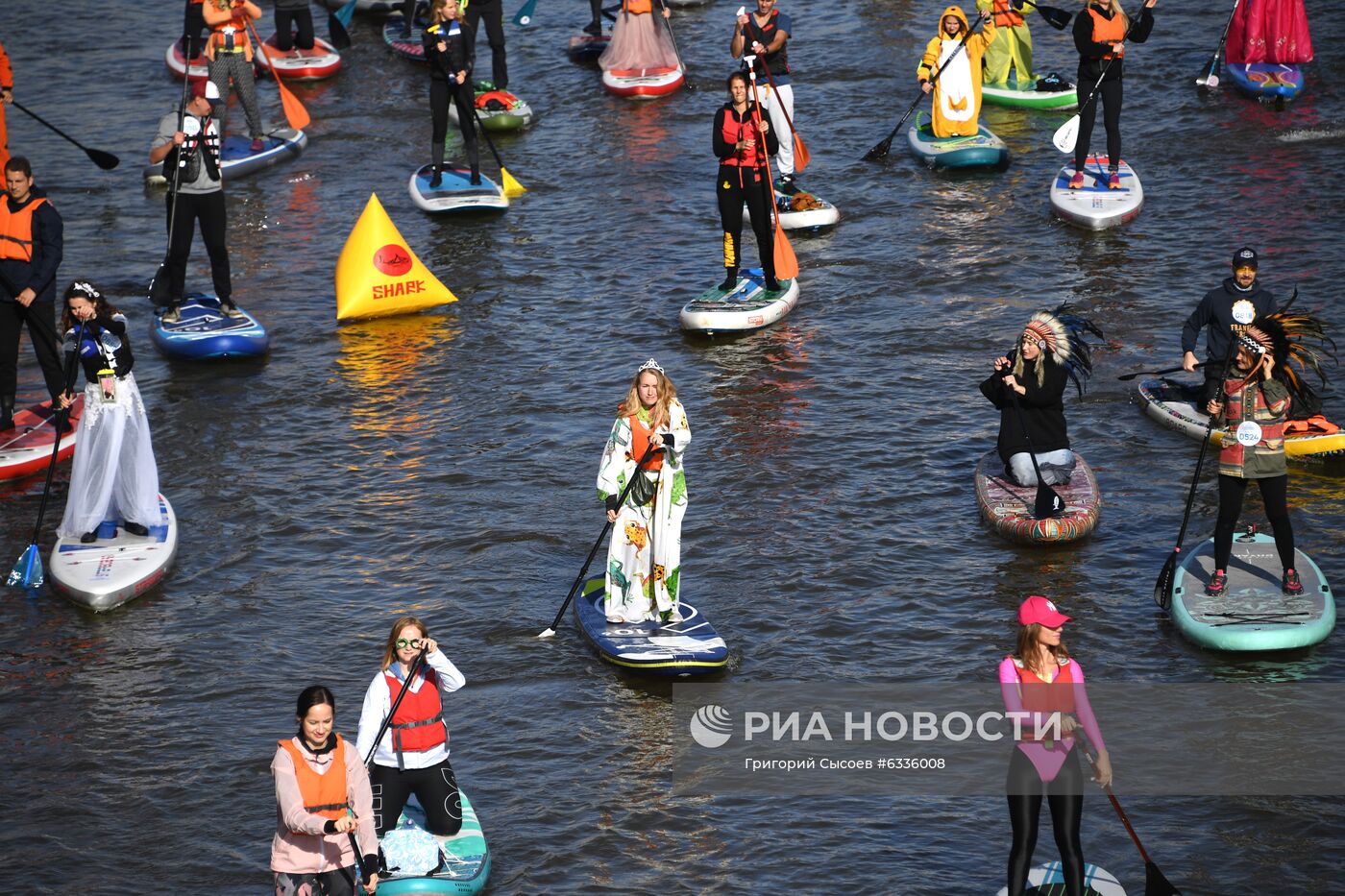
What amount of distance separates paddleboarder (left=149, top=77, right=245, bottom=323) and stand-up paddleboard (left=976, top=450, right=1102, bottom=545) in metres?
7.96

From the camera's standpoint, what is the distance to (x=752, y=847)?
9.52 m

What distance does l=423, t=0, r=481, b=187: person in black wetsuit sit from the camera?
20016 millimetres

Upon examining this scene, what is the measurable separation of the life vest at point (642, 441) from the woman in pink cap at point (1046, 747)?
11.2ft

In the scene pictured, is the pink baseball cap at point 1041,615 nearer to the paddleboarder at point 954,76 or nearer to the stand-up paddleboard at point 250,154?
the paddleboarder at point 954,76

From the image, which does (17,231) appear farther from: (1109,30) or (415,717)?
(1109,30)

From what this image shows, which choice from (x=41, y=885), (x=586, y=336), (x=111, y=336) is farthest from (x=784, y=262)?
(x=41, y=885)

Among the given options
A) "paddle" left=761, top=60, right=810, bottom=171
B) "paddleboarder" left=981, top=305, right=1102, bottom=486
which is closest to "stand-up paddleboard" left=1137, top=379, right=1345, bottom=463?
"paddleboarder" left=981, top=305, right=1102, bottom=486

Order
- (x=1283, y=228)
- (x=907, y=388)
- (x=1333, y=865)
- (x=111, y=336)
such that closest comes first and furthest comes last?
(x=1333, y=865) < (x=111, y=336) < (x=907, y=388) < (x=1283, y=228)

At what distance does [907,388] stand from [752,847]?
7.23m

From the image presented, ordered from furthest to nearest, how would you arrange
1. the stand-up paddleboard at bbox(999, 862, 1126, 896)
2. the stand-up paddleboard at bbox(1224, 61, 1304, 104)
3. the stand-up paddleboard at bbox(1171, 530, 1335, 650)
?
1. the stand-up paddleboard at bbox(1224, 61, 1304, 104)
2. the stand-up paddleboard at bbox(1171, 530, 1335, 650)
3. the stand-up paddleboard at bbox(999, 862, 1126, 896)

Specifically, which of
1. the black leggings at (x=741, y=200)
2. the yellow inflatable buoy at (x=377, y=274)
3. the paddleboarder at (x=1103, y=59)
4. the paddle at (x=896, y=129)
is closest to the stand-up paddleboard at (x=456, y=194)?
the yellow inflatable buoy at (x=377, y=274)

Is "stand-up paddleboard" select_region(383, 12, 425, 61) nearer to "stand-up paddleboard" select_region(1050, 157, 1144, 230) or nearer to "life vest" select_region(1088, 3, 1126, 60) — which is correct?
"stand-up paddleboard" select_region(1050, 157, 1144, 230)

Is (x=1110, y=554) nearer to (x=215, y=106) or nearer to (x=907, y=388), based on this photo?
(x=907, y=388)

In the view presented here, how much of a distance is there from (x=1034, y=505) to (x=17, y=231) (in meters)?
8.69
